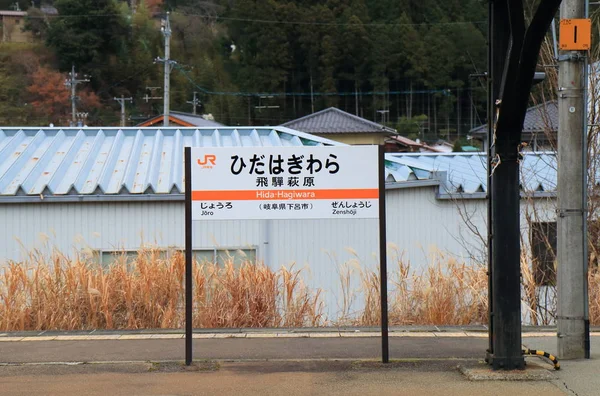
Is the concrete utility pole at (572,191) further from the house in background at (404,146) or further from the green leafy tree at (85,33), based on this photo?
the green leafy tree at (85,33)

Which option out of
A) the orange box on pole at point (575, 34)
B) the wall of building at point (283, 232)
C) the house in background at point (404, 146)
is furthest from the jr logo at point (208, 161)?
the house in background at point (404, 146)

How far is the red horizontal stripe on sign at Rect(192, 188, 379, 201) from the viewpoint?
6.58 m

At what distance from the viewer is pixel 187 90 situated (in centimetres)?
5672

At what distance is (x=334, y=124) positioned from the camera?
36.5 metres

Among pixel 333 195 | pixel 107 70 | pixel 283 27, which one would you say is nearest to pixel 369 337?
pixel 333 195

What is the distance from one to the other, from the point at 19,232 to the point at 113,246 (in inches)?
65.7

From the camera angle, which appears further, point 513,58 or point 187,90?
point 187,90

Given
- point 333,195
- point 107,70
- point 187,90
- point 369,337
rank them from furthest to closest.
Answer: point 187,90 → point 107,70 → point 369,337 → point 333,195

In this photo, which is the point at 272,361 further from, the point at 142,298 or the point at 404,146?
the point at 404,146

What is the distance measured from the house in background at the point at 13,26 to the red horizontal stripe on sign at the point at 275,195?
70.2m

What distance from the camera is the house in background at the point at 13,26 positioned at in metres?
73.1

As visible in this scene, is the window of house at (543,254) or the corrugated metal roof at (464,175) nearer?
the window of house at (543,254)

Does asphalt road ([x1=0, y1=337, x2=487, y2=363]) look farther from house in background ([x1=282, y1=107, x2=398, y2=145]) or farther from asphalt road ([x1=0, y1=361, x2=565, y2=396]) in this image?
house in background ([x1=282, y1=107, x2=398, y2=145])

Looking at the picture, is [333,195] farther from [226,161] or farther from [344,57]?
[344,57]
